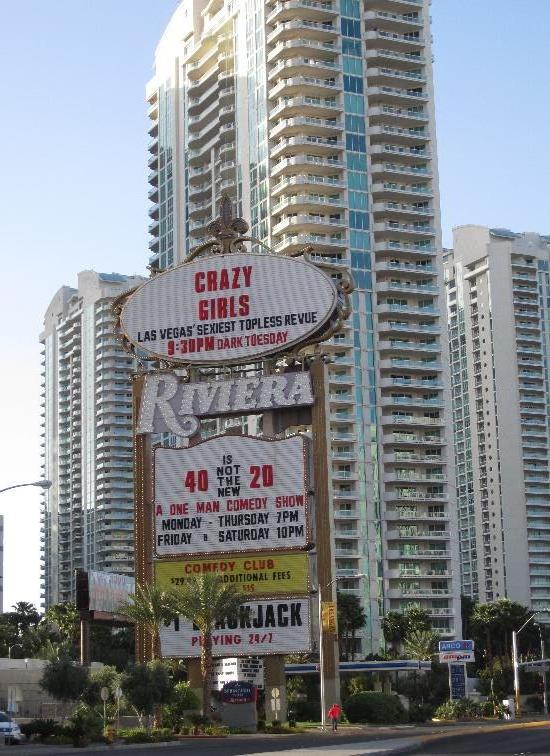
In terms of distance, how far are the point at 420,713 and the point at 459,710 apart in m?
3.11

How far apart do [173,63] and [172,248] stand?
26.5 metres

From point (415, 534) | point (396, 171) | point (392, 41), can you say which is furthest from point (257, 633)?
point (392, 41)

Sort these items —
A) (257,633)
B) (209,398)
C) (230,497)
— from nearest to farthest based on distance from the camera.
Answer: (257,633) < (230,497) < (209,398)

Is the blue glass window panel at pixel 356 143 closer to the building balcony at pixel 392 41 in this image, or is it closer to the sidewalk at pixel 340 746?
the building balcony at pixel 392 41

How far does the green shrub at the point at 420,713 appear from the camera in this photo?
9981 centimetres

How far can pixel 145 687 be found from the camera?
75.9m

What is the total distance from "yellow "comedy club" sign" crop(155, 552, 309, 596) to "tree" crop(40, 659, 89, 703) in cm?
1149

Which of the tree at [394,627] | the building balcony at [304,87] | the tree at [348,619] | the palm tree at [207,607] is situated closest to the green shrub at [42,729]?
the palm tree at [207,607]

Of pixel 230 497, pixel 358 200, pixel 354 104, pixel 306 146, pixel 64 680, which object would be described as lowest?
pixel 64 680

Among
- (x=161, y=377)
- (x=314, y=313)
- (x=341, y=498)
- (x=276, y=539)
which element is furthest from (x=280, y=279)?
(x=341, y=498)

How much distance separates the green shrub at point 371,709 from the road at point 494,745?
2473 centimetres

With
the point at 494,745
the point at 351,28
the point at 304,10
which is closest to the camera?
the point at 494,745

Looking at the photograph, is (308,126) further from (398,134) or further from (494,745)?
(494,745)

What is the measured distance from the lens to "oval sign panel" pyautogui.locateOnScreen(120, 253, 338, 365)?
296ft
